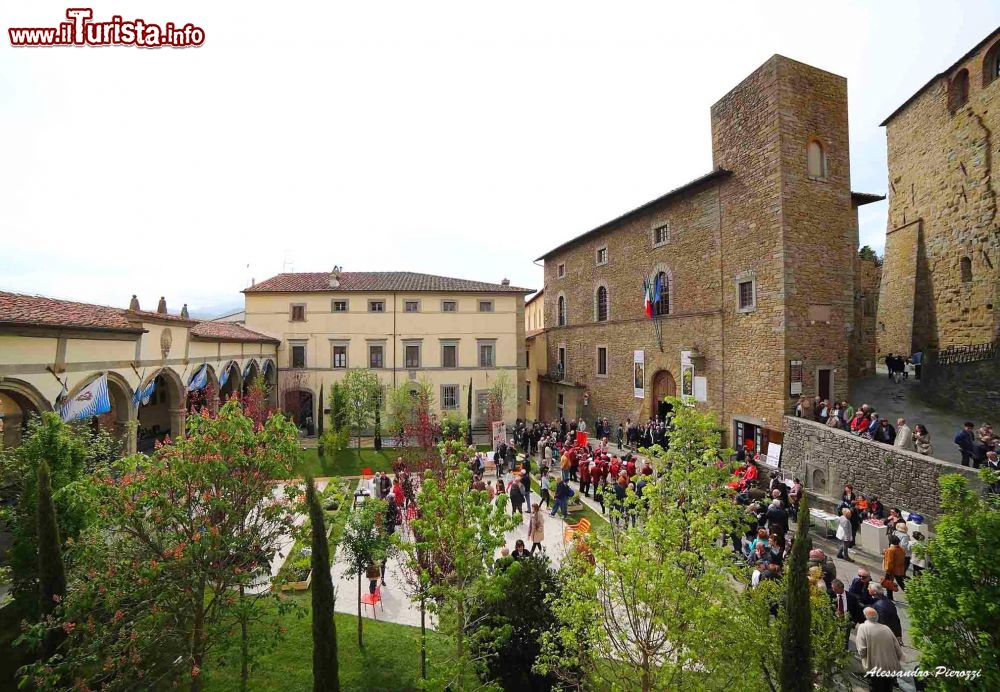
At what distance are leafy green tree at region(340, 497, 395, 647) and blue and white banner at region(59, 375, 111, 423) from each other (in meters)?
8.40

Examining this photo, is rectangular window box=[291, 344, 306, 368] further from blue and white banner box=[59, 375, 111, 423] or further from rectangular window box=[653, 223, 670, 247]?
rectangular window box=[653, 223, 670, 247]

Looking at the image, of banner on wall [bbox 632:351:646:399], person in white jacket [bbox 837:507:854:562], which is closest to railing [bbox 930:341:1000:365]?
person in white jacket [bbox 837:507:854:562]

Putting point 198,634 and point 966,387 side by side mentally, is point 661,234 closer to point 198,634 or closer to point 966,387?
point 966,387

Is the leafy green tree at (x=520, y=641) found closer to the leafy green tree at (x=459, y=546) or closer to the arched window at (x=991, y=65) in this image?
the leafy green tree at (x=459, y=546)

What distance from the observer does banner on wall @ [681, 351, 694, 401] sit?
19.9 meters

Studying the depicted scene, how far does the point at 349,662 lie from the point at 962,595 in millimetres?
8501

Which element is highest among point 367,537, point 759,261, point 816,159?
point 816,159

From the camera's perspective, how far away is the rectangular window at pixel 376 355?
91.1 ft

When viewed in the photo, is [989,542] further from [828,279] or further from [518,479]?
[828,279]

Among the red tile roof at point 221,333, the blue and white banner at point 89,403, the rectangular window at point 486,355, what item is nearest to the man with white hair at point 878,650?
the blue and white banner at point 89,403

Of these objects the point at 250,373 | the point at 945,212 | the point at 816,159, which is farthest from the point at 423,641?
the point at 945,212

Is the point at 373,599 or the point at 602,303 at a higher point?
the point at 602,303

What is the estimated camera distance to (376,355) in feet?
91.3

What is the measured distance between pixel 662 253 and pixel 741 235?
4.52 meters
